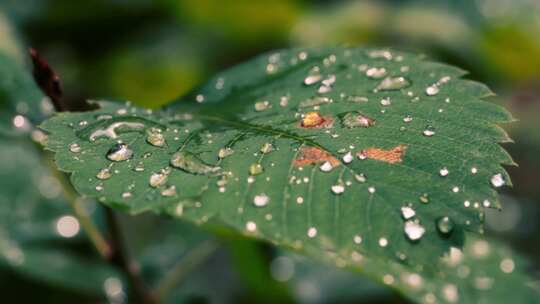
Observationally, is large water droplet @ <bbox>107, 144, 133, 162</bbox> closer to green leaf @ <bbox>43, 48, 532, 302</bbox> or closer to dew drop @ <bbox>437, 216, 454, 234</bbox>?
green leaf @ <bbox>43, 48, 532, 302</bbox>

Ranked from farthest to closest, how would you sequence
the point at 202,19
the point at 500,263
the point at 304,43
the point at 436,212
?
the point at 202,19 < the point at 304,43 < the point at 500,263 < the point at 436,212

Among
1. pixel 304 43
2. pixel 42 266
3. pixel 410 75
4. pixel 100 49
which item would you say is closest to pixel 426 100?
pixel 410 75

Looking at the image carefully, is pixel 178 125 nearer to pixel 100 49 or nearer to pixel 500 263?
pixel 500 263

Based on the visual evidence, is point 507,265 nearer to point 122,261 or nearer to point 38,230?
point 122,261

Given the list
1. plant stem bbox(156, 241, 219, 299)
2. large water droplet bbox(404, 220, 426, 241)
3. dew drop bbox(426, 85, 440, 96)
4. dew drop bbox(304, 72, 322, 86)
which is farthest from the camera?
plant stem bbox(156, 241, 219, 299)

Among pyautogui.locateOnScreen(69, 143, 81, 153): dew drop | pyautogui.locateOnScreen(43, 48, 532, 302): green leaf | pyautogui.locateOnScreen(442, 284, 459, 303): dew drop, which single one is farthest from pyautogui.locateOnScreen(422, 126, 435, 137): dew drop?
pyautogui.locateOnScreen(442, 284, 459, 303): dew drop

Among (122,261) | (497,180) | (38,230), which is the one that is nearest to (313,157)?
(497,180)
